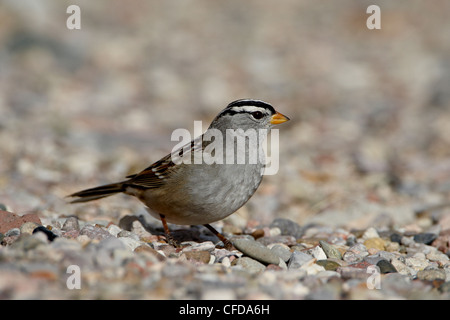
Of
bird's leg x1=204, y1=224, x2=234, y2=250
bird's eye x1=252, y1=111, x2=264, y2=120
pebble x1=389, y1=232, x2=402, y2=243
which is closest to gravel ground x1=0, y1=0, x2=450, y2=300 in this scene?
pebble x1=389, y1=232, x2=402, y2=243

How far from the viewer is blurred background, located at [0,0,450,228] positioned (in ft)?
25.6

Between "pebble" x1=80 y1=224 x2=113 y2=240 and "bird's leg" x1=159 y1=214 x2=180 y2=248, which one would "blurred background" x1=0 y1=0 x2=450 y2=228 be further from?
"pebble" x1=80 y1=224 x2=113 y2=240

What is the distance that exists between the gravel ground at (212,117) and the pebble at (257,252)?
0.01 meters

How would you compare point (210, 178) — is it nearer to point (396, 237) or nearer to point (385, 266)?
point (385, 266)

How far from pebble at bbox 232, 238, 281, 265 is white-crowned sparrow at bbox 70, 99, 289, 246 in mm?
388

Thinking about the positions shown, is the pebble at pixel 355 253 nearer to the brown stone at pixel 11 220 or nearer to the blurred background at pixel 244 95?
the blurred background at pixel 244 95

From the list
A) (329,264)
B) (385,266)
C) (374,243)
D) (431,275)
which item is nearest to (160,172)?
(329,264)

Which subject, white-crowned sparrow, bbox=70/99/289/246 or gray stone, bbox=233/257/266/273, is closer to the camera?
gray stone, bbox=233/257/266/273

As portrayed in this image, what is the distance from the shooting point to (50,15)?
16078 mm

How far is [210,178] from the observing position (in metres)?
5.28

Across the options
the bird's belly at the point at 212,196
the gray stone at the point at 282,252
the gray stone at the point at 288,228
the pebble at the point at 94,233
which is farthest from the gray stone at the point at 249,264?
Answer: the gray stone at the point at 288,228

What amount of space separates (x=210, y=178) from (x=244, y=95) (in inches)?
275

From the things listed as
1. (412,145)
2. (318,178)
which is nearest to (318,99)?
(412,145)

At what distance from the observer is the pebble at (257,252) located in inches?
190
